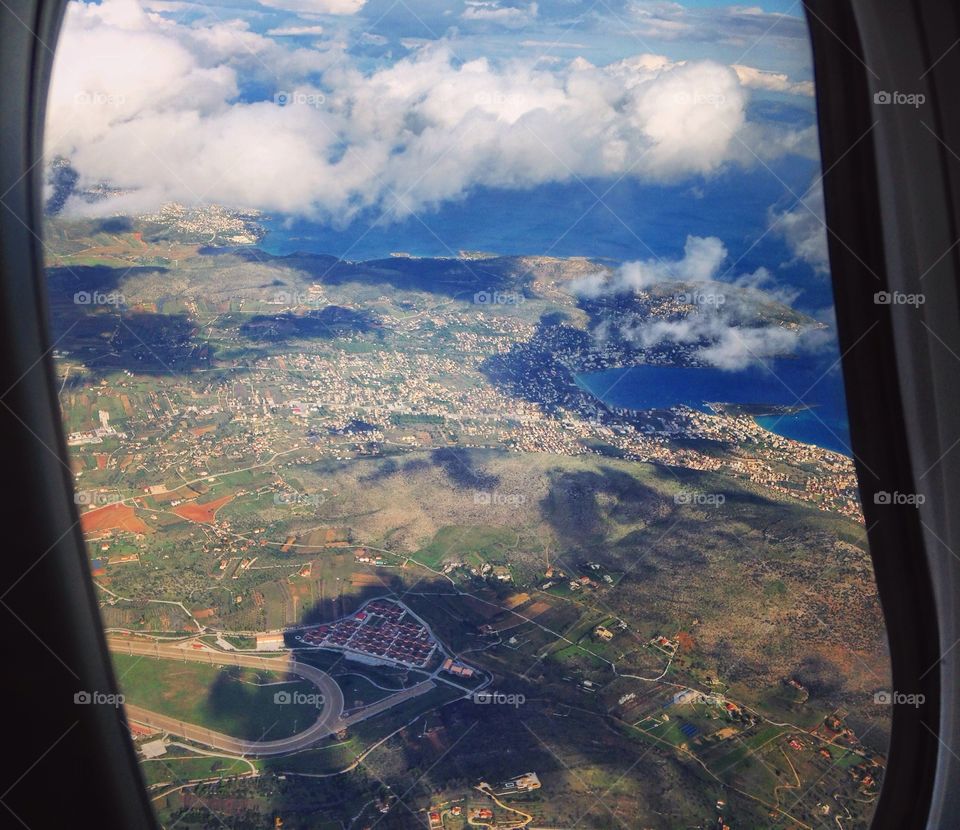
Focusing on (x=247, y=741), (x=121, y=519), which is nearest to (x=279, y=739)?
(x=247, y=741)

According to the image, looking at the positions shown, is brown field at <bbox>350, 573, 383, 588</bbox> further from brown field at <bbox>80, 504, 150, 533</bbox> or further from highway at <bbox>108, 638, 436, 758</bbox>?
brown field at <bbox>80, 504, 150, 533</bbox>

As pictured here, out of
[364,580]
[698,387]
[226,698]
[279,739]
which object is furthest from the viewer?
[698,387]

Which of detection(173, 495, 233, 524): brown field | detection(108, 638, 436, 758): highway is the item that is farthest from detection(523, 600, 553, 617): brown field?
detection(173, 495, 233, 524): brown field

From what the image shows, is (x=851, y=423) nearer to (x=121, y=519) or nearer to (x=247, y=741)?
(x=247, y=741)

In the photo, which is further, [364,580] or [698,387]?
[698,387]

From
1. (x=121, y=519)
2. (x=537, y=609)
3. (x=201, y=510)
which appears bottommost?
(x=537, y=609)

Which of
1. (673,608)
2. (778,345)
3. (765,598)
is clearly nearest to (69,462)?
(673,608)

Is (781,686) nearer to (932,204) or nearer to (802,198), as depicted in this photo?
(802,198)
